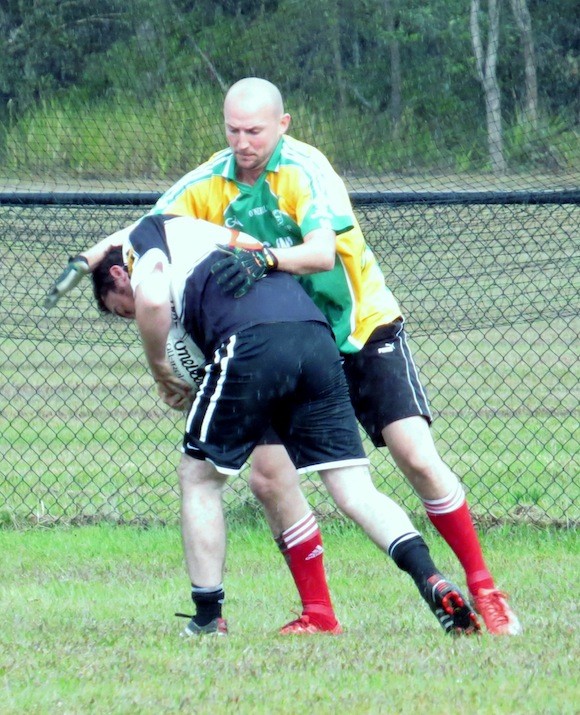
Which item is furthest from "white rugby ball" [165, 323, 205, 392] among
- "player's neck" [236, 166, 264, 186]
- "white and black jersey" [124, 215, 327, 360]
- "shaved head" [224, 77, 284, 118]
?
"shaved head" [224, 77, 284, 118]

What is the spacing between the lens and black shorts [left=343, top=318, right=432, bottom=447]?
4422 millimetres

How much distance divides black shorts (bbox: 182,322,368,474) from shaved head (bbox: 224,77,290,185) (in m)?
0.64

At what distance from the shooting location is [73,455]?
841cm

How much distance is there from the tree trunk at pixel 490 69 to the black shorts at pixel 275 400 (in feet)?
7.88

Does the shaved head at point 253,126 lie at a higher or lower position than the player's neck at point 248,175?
higher

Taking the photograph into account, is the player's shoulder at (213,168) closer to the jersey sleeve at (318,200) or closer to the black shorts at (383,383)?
the jersey sleeve at (318,200)

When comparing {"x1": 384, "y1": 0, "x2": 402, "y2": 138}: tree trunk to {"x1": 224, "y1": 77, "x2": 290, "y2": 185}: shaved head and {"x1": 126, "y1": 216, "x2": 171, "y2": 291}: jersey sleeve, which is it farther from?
{"x1": 126, "y1": 216, "x2": 171, "y2": 291}: jersey sleeve

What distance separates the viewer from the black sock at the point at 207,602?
4.18 metres

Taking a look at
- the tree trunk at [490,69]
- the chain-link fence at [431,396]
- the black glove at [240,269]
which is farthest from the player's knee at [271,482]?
the tree trunk at [490,69]

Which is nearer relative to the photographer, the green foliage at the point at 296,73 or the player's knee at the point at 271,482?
the player's knee at the point at 271,482

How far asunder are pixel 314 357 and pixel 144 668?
1.13 metres

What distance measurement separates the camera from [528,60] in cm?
593

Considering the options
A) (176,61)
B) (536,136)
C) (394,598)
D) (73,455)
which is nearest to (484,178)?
(536,136)

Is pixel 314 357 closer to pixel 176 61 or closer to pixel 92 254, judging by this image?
pixel 92 254
